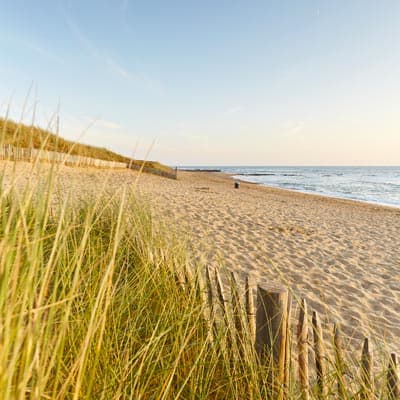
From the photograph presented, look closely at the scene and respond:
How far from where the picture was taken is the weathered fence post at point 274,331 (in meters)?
1.21

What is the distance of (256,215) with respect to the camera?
27.6ft

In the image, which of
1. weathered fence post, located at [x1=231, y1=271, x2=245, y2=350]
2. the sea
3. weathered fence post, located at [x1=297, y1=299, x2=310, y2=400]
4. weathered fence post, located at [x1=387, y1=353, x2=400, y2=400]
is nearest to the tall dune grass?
weathered fence post, located at [x1=231, y1=271, x2=245, y2=350]

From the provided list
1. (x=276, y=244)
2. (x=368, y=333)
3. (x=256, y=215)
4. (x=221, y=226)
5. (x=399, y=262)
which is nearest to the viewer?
(x=368, y=333)

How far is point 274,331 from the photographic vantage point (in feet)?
4.07

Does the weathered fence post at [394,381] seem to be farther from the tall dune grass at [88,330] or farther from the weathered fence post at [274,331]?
the tall dune grass at [88,330]

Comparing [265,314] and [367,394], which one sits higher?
[265,314]

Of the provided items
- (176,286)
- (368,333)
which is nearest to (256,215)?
(368,333)

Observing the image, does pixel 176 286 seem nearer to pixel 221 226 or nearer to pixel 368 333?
pixel 368 333

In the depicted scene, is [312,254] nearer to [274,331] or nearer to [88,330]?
[274,331]

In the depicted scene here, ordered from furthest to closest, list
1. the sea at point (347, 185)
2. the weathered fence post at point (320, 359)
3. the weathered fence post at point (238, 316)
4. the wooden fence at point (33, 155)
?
the sea at point (347, 185) < the weathered fence post at point (238, 316) < the weathered fence post at point (320, 359) < the wooden fence at point (33, 155)

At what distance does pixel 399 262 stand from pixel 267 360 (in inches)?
199

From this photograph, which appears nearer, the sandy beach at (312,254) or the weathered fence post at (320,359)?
the weathered fence post at (320,359)

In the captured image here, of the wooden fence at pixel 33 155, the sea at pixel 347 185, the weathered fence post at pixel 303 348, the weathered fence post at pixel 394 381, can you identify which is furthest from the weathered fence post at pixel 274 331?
the sea at pixel 347 185

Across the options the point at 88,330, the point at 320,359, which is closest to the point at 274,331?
the point at 320,359
